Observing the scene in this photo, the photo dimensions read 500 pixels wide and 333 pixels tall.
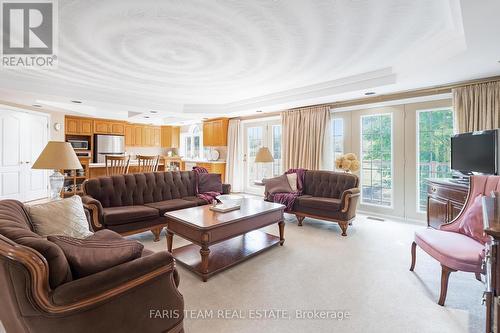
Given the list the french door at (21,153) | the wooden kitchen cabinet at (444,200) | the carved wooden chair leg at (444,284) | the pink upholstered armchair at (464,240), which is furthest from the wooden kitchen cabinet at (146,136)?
the carved wooden chair leg at (444,284)

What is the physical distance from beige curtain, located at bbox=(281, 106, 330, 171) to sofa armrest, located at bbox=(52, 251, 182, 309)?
179 inches

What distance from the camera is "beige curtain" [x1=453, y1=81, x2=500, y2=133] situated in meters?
3.55

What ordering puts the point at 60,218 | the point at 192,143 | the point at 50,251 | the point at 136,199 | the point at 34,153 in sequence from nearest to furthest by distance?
the point at 50,251, the point at 60,218, the point at 136,199, the point at 34,153, the point at 192,143

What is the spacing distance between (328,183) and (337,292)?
2.57m

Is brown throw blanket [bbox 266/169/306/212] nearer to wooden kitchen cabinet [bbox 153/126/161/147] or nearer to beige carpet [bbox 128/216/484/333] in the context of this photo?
beige carpet [bbox 128/216/484/333]

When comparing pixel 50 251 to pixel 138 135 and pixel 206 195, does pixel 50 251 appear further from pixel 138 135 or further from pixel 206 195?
pixel 138 135

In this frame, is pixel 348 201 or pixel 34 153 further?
pixel 34 153

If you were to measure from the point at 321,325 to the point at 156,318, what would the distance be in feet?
3.95

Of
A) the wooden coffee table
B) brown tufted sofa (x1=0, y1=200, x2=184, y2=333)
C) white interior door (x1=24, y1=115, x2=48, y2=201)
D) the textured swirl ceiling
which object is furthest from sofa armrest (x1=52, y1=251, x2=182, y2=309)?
white interior door (x1=24, y1=115, x2=48, y2=201)

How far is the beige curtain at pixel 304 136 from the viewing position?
543 cm

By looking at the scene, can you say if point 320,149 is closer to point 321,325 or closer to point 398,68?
point 398,68

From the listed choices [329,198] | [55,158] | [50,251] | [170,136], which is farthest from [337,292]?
[170,136]

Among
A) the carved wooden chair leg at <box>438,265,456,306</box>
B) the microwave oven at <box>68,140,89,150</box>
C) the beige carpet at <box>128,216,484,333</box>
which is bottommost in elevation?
the beige carpet at <box>128,216,484,333</box>

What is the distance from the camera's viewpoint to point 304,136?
5.70 m
